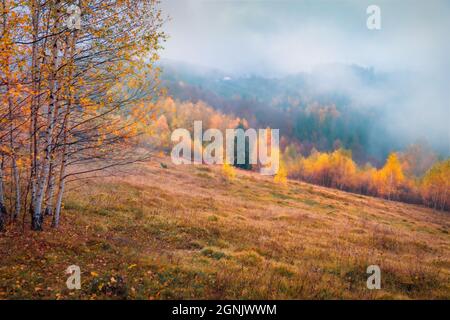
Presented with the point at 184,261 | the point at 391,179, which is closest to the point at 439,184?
the point at 391,179

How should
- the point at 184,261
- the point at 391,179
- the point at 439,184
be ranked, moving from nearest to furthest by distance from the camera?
the point at 184,261 → the point at 439,184 → the point at 391,179

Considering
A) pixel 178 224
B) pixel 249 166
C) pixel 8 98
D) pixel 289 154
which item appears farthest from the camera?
pixel 289 154

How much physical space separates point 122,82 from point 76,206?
7.74 metres

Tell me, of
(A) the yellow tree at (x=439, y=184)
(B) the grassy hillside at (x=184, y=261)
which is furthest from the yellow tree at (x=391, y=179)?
(B) the grassy hillside at (x=184, y=261)

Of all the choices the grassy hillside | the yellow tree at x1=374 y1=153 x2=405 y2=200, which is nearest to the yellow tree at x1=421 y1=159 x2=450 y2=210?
the yellow tree at x1=374 y1=153 x2=405 y2=200

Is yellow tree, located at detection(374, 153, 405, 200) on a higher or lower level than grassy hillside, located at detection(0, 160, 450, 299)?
lower

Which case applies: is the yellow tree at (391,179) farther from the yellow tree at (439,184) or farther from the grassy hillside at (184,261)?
the grassy hillside at (184,261)

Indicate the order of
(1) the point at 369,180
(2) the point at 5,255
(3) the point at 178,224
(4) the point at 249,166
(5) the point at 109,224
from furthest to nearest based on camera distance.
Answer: (1) the point at 369,180 → (4) the point at 249,166 → (3) the point at 178,224 → (5) the point at 109,224 → (2) the point at 5,255

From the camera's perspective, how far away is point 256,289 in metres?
7.89

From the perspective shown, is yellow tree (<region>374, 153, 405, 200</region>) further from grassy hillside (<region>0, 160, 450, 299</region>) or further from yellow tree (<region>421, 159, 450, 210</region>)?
grassy hillside (<region>0, 160, 450, 299</region>)

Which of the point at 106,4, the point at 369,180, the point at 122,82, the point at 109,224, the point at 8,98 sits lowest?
the point at 369,180

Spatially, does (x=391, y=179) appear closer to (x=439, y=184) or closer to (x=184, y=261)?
(x=439, y=184)

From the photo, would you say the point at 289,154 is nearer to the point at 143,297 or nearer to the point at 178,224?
the point at 178,224

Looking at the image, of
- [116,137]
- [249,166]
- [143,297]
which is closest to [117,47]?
[116,137]
